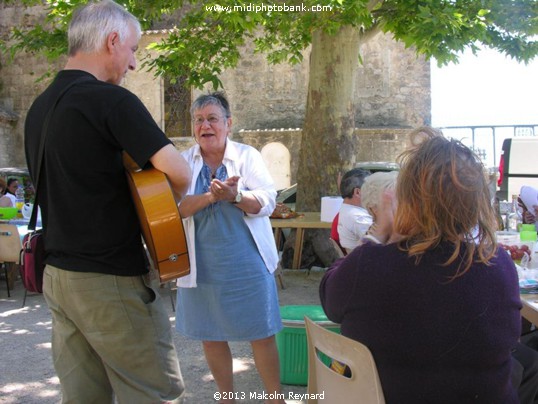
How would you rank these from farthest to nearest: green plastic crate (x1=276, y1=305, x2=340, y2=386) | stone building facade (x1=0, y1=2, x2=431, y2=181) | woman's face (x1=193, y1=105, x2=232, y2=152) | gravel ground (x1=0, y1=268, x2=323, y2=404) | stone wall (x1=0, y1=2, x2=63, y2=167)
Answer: stone wall (x1=0, y1=2, x2=63, y2=167) < stone building facade (x1=0, y1=2, x2=431, y2=181) < gravel ground (x1=0, y1=268, x2=323, y2=404) < green plastic crate (x1=276, y1=305, x2=340, y2=386) < woman's face (x1=193, y1=105, x2=232, y2=152)

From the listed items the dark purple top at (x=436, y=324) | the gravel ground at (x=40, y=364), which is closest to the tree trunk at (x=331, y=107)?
the gravel ground at (x=40, y=364)

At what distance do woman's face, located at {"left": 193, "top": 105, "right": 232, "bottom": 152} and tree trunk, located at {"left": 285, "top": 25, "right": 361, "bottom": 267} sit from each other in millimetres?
5309

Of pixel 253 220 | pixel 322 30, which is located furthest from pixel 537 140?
pixel 253 220

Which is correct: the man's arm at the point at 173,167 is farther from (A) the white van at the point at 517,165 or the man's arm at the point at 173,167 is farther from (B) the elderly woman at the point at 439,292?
(A) the white van at the point at 517,165

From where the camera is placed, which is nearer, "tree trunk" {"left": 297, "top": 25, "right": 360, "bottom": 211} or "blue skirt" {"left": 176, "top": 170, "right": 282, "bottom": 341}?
"blue skirt" {"left": 176, "top": 170, "right": 282, "bottom": 341}

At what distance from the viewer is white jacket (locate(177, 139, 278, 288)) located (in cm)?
309

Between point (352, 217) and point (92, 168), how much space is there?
2341mm

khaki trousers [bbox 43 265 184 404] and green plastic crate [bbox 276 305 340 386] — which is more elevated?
khaki trousers [bbox 43 265 184 404]

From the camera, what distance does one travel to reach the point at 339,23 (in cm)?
742

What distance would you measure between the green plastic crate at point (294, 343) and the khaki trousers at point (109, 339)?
1.54m

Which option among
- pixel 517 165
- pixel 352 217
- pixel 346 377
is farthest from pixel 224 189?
pixel 517 165

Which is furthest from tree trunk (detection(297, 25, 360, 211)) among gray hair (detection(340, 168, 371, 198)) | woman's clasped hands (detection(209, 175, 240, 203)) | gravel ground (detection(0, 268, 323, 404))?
woman's clasped hands (detection(209, 175, 240, 203))

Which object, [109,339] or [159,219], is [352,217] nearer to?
[159,219]

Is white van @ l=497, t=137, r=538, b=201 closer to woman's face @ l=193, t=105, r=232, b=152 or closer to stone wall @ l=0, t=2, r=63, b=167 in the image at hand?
woman's face @ l=193, t=105, r=232, b=152
